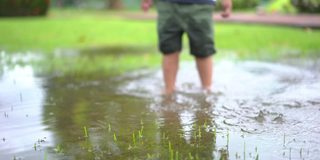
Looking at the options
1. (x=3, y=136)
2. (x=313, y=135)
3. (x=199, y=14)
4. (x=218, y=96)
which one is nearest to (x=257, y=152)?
(x=313, y=135)

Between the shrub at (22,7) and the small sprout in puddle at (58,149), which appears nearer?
the small sprout in puddle at (58,149)

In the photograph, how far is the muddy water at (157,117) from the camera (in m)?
2.24

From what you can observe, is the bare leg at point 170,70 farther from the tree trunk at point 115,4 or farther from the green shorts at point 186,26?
the tree trunk at point 115,4

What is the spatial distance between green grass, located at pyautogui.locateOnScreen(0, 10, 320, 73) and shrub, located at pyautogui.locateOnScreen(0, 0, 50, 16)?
3.02 meters

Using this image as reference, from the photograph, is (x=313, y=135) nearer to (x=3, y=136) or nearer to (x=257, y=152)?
(x=257, y=152)

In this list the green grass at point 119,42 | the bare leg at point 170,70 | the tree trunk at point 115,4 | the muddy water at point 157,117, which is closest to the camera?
the muddy water at point 157,117

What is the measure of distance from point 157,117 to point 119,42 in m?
5.12

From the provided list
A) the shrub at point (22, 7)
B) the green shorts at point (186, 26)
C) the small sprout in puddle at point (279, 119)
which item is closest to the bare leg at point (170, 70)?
the green shorts at point (186, 26)

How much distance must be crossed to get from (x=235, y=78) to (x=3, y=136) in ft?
7.87

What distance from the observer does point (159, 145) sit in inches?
90.7

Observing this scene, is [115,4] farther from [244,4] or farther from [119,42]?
[119,42]

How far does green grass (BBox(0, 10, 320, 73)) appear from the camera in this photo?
226 inches

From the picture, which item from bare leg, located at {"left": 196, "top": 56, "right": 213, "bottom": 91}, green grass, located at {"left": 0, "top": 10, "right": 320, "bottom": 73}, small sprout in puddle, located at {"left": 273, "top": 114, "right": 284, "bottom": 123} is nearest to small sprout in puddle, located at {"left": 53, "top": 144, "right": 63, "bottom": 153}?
small sprout in puddle, located at {"left": 273, "top": 114, "right": 284, "bottom": 123}

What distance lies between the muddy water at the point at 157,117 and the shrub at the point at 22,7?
28.6ft
